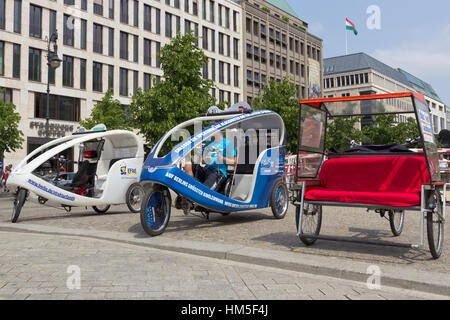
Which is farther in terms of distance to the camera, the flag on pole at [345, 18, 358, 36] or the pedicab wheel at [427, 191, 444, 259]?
the flag on pole at [345, 18, 358, 36]

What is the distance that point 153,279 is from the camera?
4.41 metres

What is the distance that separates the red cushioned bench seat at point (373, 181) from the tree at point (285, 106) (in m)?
29.1

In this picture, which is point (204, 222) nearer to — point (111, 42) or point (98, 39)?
point (98, 39)

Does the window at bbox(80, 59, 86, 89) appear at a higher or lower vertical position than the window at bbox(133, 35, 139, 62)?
lower

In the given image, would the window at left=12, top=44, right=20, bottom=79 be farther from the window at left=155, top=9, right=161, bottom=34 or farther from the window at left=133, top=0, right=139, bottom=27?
the window at left=155, top=9, right=161, bottom=34

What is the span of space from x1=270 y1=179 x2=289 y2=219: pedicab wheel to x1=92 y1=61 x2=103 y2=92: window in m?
34.7

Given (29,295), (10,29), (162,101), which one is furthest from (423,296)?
(10,29)

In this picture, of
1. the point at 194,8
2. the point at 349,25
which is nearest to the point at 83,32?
the point at 194,8

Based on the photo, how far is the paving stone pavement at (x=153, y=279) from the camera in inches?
153

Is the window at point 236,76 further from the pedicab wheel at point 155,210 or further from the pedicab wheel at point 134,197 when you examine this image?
the pedicab wheel at point 155,210

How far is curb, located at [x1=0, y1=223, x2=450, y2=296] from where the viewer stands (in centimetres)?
421

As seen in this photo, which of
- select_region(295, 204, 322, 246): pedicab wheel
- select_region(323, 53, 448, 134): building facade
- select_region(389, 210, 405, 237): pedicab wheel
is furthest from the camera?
select_region(323, 53, 448, 134): building facade

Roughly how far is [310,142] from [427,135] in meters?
1.60

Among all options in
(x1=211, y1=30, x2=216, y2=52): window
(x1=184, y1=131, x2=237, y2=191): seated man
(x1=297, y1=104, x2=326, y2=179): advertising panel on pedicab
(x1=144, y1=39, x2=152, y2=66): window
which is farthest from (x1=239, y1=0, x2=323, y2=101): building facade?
(x1=297, y1=104, x2=326, y2=179): advertising panel on pedicab
